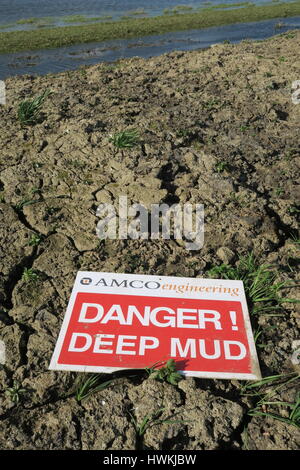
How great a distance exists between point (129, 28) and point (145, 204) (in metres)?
11.5

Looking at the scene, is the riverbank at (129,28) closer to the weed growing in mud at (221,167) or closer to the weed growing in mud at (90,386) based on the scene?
the weed growing in mud at (221,167)

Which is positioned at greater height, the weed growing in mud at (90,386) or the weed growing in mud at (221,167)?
the weed growing in mud at (221,167)

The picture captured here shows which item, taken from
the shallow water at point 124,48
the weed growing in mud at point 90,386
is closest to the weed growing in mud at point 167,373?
the weed growing in mud at point 90,386

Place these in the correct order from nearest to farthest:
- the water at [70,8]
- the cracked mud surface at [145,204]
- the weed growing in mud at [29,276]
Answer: the cracked mud surface at [145,204] < the weed growing in mud at [29,276] < the water at [70,8]

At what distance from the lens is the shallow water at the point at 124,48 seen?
977 centimetres

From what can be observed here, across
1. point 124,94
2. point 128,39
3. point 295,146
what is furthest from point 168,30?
point 295,146

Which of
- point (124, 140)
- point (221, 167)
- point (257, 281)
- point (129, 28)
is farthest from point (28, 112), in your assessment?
point (129, 28)

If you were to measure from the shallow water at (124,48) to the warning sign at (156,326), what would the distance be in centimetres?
716

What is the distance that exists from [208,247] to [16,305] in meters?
1.75

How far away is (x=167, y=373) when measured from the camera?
2.69 metres

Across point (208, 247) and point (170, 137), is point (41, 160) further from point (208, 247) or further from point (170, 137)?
point (208, 247)

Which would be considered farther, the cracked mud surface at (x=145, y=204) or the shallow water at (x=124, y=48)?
the shallow water at (x=124, y=48)

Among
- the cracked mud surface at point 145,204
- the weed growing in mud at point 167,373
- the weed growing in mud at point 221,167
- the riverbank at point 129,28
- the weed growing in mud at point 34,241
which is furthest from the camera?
the riverbank at point 129,28

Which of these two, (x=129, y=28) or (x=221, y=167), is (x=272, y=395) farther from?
(x=129, y=28)
